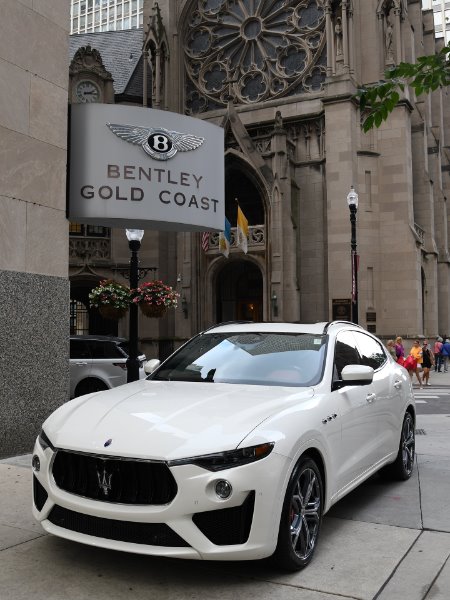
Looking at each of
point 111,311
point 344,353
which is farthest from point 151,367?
point 111,311

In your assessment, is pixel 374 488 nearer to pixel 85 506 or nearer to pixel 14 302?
pixel 85 506

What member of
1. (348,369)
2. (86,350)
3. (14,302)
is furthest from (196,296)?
(348,369)

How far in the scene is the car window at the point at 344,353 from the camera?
529cm

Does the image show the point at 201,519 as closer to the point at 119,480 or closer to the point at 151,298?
the point at 119,480

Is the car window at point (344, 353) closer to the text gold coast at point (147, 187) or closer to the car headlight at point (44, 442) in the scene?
the car headlight at point (44, 442)

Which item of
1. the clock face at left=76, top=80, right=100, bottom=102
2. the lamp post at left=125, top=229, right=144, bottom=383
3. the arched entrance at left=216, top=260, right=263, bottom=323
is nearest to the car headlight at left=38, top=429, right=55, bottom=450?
the lamp post at left=125, top=229, right=144, bottom=383

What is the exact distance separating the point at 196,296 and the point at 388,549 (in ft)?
85.6

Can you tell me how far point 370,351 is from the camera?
21.0 feet

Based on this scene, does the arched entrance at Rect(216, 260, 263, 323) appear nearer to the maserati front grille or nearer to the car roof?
the car roof

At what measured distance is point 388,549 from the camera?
4508mm

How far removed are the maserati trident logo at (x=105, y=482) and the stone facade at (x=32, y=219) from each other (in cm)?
396

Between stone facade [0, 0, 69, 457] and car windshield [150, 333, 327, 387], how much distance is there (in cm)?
271

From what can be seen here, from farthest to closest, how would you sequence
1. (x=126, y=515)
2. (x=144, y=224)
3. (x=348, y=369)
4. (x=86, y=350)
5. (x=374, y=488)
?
(x=86, y=350)
(x=144, y=224)
(x=374, y=488)
(x=348, y=369)
(x=126, y=515)

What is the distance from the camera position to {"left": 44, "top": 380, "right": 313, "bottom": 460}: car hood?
12.3ft
